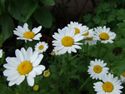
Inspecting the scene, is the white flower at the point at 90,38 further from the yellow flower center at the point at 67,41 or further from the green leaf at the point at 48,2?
the green leaf at the point at 48,2

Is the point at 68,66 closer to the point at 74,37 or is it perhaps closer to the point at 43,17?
the point at 74,37

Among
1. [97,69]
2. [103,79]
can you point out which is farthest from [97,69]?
[103,79]

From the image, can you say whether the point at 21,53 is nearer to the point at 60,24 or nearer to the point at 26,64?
the point at 26,64

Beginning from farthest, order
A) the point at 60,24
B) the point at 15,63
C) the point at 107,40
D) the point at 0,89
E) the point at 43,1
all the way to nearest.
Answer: the point at 60,24 < the point at 43,1 < the point at 107,40 < the point at 0,89 < the point at 15,63

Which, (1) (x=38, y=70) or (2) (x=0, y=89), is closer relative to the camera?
(1) (x=38, y=70)

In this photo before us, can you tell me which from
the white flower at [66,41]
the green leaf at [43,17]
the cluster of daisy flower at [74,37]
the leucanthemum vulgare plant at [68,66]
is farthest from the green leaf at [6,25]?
the white flower at [66,41]

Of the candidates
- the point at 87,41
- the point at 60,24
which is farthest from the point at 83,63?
the point at 60,24
